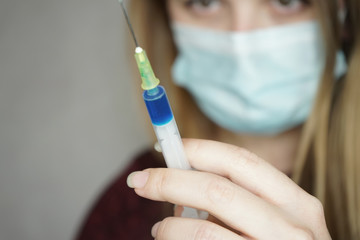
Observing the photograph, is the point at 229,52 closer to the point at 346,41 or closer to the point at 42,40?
the point at 346,41

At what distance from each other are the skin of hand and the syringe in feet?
0.06

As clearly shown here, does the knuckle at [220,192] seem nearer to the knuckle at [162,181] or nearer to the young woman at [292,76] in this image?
the knuckle at [162,181]

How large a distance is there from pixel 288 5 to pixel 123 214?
86cm

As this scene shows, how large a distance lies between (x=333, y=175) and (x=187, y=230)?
63 cm

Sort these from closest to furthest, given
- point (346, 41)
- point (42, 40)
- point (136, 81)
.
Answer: point (346, 41) → point (136, 81) → point (42, 40)

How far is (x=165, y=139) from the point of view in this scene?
1.72 ft

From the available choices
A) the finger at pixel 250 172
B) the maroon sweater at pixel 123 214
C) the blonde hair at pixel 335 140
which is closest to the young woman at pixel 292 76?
the blonde hair at pixel 335 140

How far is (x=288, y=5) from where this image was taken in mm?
1001

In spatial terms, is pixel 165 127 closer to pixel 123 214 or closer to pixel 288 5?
pixel 288 5

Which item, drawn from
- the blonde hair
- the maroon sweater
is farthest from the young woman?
the maroon sweater

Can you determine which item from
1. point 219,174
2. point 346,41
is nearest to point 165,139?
point 219,174

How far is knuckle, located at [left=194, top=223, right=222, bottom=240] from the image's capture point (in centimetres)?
49

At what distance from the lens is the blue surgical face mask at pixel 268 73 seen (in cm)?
99

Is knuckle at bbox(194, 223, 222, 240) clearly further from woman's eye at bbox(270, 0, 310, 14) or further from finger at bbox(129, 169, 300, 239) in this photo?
woman's eye at bbox(270, 0, 310, 14)
